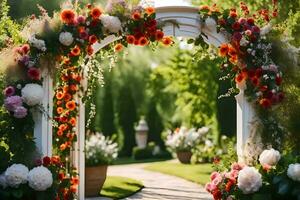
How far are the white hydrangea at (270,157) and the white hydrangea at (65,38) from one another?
8.70ft

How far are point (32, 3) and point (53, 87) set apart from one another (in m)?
6.59

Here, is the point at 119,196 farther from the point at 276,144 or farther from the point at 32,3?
the point at 32,3

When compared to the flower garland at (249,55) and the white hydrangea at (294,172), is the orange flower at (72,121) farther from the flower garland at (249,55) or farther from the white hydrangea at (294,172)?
the white hydrangea at (294,172)

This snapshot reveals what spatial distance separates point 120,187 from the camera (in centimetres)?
1107

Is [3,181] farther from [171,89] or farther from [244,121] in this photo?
[171,89]

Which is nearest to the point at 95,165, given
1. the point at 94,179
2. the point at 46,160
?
the point at 94,179

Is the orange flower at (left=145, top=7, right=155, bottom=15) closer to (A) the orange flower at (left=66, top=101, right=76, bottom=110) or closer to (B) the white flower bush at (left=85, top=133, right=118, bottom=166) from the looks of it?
(A) the orange flower at (left=66, top=101, right=76, bottom=110)

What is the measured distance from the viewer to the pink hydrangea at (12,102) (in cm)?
625

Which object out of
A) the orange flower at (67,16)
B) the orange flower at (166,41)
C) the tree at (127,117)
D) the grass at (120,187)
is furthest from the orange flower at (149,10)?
the tree at (127,117)

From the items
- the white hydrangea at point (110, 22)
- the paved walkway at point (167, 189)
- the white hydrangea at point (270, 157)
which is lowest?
the paved walkway at point (167, 189)

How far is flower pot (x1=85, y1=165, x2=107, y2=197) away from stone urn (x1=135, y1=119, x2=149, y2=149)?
12556 mm

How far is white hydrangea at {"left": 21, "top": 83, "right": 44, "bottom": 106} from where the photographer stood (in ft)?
20.7

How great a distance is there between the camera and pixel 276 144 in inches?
271

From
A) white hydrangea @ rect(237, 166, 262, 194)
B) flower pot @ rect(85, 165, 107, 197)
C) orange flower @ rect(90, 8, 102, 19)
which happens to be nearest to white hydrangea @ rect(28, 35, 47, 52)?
orange flower @ rect(90, 8, 102, 19)
